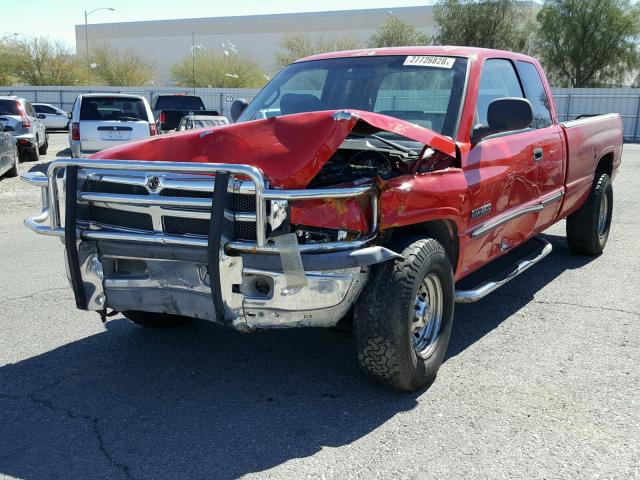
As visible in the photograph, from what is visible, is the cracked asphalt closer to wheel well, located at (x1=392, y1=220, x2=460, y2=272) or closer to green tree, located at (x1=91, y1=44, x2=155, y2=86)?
wheel well, located at (x1=392, y1=220, x2=460, y2=272)

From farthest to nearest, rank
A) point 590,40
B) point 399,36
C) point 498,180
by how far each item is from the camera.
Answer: point 399,36 < point 590,40 < point 498,180

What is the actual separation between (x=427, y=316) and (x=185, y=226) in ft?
4.83

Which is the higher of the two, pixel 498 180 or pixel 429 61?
pixel 429 61

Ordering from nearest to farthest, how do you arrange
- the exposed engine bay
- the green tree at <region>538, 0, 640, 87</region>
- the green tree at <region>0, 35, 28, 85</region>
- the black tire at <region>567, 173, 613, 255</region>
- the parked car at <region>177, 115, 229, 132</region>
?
the exposed engine bay
the black tire at <region>567, 173, 613, 255</region>
the parked car at <region>177, 115, 229, 132</region>
the green tree at <region>538, 0, 640, 87</region>
the green tree at <region>0, 35, 28, 85</region>

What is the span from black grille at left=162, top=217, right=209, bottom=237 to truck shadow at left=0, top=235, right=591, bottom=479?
37.9 inches

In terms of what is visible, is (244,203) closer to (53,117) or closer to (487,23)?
(53,117)

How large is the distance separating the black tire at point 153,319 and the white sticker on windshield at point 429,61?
7.93ft

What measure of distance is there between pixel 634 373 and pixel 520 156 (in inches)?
65.5

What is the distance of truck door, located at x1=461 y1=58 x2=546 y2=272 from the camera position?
4227 millimetres

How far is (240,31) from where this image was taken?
79.6 m

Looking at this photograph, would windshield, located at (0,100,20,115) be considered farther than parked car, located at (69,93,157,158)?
Yes

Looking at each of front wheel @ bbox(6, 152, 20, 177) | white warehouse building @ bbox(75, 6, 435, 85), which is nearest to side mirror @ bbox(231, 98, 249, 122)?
front wheel @ bbox(6, 152, 20, 177)

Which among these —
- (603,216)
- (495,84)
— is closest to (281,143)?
(495,84)

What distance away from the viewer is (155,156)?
3.64 metres
